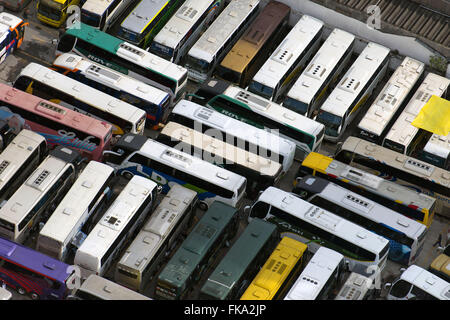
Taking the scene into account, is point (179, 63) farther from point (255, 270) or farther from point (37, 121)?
point (255, 270)

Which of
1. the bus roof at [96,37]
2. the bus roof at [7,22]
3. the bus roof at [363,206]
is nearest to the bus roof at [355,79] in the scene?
the bus roof at [363,206]

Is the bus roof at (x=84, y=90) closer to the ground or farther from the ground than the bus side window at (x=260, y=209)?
farther from the ground

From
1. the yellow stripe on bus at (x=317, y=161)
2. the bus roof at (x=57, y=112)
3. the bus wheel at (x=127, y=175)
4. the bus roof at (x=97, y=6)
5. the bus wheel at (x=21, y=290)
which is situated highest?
the bus roof at (x=97, y=6)

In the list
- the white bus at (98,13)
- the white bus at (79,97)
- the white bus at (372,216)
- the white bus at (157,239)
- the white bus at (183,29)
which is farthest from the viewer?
the white bus at (98,13)

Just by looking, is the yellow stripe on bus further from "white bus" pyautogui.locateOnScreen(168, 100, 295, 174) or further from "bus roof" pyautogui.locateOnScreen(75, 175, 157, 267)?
"bus roof" pyautogui.locateOnScreen(75, 175, 157, 267)

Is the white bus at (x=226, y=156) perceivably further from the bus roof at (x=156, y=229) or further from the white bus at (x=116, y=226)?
the white bus at (x=116, y=226)

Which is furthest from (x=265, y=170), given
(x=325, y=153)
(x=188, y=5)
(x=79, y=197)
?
(x=188, y=5)
